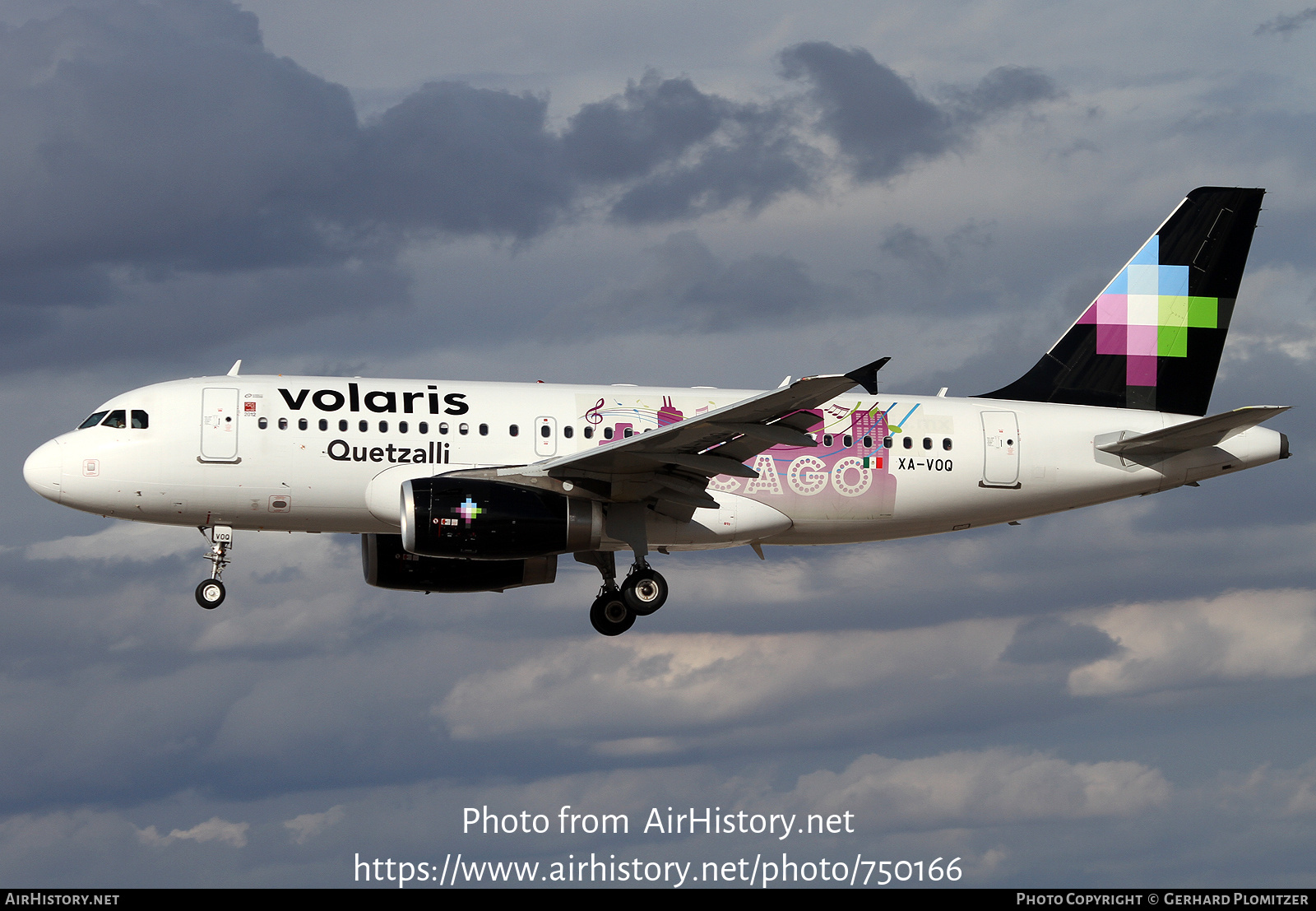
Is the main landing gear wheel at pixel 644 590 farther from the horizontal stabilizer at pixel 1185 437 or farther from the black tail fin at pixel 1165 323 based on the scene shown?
the horizontal stabilizer at pixel 1185 437

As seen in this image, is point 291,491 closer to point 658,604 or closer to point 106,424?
point 106,424

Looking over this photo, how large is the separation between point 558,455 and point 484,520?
3105 millimetres

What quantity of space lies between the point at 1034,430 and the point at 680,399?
872 cm

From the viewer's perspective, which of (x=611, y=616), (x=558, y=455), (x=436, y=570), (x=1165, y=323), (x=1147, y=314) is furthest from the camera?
(x=1147, y=314)

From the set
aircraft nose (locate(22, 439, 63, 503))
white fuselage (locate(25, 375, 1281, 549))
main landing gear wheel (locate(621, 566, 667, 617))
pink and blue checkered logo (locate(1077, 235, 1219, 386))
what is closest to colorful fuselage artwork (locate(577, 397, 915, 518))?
white fuselage (locate(25, 375, 1281, 549))

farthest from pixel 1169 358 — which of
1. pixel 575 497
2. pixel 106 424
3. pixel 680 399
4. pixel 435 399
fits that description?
pixel 106 424

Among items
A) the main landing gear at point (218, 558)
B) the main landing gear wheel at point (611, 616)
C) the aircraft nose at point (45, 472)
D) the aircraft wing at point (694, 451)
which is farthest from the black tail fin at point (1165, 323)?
the aircraft nose at point (45, 472)

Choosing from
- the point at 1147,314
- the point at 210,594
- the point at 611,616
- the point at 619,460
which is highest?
the point at 1147,314

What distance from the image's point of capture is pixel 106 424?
3356 centimetres

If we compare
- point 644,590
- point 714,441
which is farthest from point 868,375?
point 644,590

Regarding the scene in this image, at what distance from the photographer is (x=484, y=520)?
105ft

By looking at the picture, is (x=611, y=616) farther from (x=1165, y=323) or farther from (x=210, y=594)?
(x=1165, y=323)

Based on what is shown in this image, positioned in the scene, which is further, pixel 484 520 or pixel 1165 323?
pixel 1165 323
